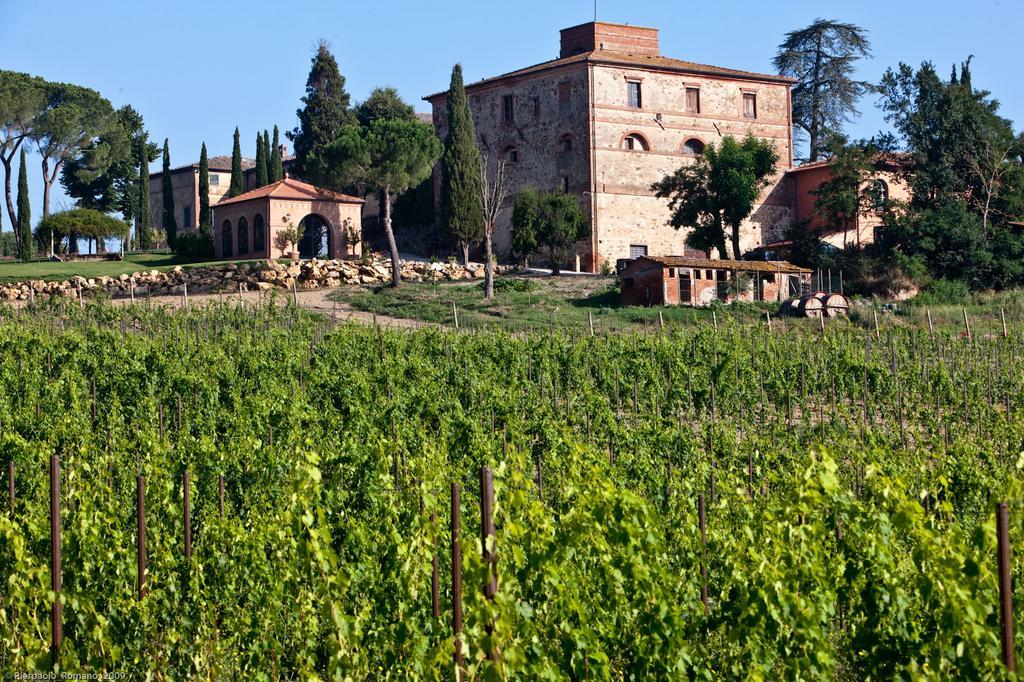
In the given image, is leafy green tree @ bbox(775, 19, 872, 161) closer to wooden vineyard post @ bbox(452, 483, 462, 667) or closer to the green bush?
the green bush

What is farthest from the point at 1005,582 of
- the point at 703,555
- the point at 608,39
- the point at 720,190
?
the point at 608,39

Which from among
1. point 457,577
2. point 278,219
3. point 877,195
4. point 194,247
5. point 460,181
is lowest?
point 457,577

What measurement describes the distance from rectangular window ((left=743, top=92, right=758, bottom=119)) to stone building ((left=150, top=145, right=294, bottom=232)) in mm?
17967

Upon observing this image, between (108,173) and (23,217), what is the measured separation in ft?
28.5

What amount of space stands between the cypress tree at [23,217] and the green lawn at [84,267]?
1510 millimetres

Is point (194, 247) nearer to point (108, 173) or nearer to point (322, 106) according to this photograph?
point (322, 106)

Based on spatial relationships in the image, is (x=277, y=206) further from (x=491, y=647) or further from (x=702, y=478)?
(x=491, y=647)

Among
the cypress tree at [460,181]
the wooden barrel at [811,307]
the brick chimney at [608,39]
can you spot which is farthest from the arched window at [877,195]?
the cypress tree at [460,181]

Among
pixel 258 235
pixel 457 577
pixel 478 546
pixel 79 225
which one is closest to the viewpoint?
pixel 457 577

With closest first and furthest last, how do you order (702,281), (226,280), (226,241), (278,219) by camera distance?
(702,281) < (226,280) < (278,219) < (226,241)

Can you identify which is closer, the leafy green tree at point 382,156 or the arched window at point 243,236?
the leafy green tree at point 382,156

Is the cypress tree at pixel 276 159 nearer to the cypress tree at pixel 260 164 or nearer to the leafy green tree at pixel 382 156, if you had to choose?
the cypress tree at pixel 260 164

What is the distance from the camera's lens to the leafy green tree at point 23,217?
3969cm

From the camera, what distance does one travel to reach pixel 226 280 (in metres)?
32.9
